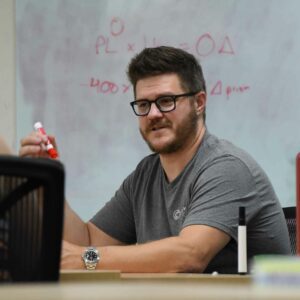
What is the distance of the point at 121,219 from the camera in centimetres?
253

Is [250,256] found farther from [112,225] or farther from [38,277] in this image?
[38,277]

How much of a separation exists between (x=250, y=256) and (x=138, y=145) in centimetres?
107

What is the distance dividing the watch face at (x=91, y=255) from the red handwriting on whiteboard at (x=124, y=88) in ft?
4.20

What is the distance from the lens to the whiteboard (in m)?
3.06

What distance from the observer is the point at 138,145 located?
125 inches

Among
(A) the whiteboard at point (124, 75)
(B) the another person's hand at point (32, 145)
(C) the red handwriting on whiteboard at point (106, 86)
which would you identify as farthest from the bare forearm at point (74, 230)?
(C) the red handwriting on whiteboard at point (106, 86)

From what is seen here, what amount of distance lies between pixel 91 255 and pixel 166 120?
0.56 m

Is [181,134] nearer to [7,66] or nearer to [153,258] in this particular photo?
[153,258]

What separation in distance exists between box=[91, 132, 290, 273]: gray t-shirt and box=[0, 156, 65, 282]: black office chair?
106 cm

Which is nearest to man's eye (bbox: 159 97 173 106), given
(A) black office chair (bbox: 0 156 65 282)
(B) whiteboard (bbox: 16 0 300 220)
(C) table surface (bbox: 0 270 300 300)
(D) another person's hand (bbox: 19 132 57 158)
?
(D) another person's hand (bbox: 19 132 57 158)

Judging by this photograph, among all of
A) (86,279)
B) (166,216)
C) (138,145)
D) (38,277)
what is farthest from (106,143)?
(38,277)

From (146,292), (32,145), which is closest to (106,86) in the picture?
(32,145)

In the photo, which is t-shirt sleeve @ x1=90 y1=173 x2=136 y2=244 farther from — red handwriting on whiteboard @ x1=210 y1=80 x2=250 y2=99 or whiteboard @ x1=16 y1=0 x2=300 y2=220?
red handwriting on whiteboard @ x1=210 y1=80 x2=250 y2=99

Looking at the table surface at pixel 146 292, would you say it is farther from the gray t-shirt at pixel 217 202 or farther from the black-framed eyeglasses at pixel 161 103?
the black-framed eyeglasses at pixel 161 103
